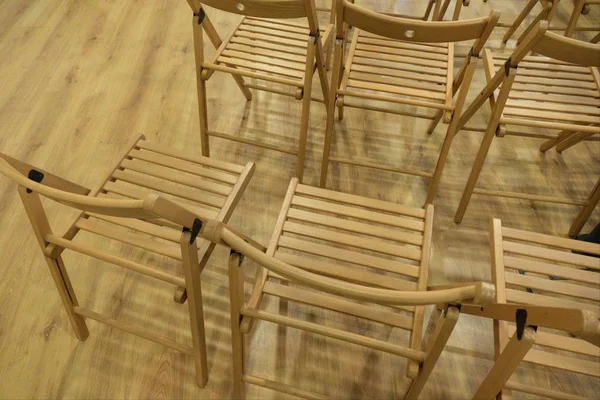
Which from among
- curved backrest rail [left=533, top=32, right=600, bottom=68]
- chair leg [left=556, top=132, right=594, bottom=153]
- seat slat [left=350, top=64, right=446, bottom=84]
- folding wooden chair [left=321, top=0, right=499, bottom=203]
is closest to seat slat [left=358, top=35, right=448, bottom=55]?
folding wooden chair [left=321, top=0, right=499, bottom=203]

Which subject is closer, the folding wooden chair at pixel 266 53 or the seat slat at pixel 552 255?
the seat slat at pixel 552 255

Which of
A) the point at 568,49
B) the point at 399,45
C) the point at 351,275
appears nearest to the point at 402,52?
the point at 399,45

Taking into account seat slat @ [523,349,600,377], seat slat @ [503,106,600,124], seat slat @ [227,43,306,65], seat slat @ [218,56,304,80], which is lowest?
seat slat @ [523,349,600,377]

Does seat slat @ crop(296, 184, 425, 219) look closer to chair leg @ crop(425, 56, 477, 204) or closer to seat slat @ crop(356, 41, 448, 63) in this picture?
chair leg @ crop(425, 56, 477, 204)

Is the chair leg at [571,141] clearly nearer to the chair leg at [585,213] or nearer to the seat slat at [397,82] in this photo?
the chair leg at [585,213]

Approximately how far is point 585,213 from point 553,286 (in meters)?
0.73

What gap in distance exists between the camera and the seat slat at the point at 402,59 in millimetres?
1729

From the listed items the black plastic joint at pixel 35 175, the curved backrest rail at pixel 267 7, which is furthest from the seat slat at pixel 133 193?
Result: the curved backrest rail at pixel 267 7

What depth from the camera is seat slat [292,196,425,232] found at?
51.5 inches

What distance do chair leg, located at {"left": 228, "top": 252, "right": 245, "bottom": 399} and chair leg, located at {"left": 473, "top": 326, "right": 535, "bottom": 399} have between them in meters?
0.55

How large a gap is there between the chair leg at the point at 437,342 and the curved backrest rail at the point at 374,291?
10cm

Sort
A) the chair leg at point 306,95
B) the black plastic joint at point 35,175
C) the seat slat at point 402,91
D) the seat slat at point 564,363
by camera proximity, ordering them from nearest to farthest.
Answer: the black plastic joint at point 35,175, the seat slat at point 564,363, the chair leg at point 306,95, the seat slat at point 402,91

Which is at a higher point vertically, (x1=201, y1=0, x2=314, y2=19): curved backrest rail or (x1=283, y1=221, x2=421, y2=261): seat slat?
(x1=201, y1=0, x2=314, y2=19): curved backrest rail

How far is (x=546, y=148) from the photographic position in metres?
2.11
